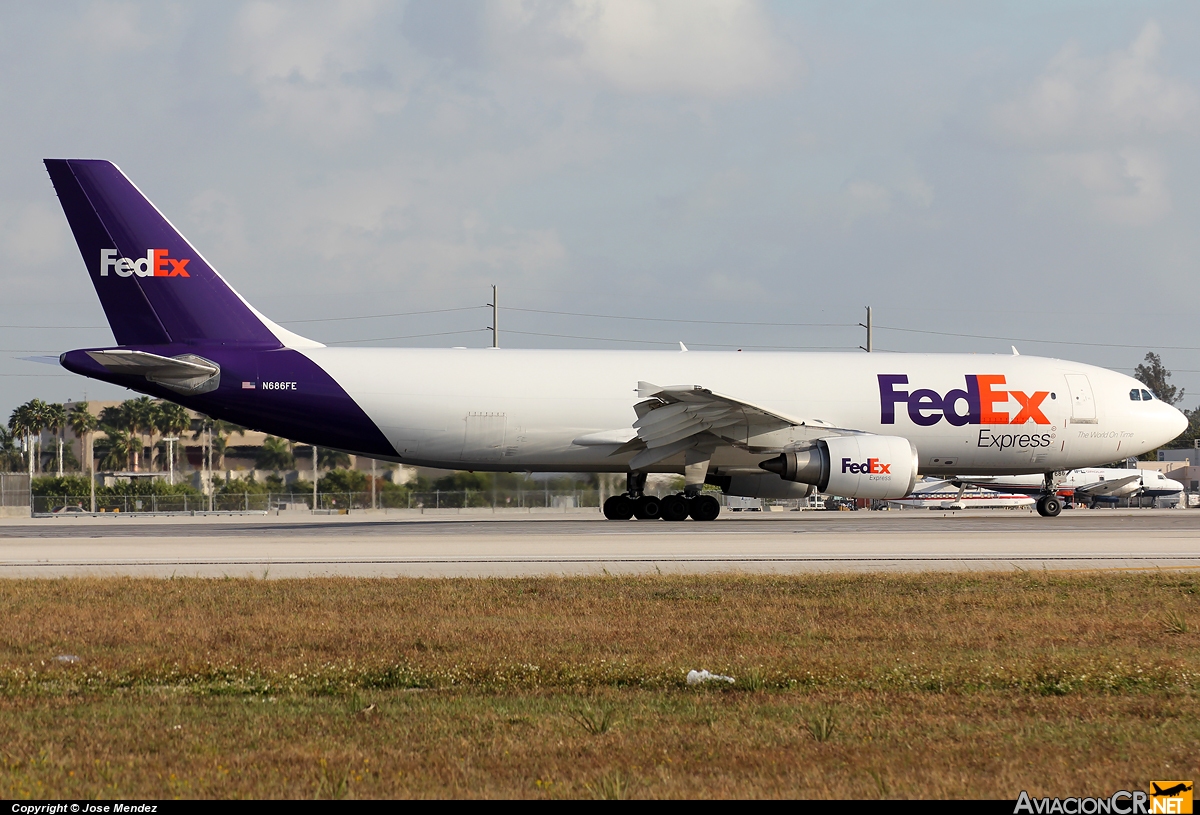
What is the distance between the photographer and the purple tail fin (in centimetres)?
2639

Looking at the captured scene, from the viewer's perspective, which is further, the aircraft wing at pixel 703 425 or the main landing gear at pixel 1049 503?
the main landing gear at pixel 1049 503

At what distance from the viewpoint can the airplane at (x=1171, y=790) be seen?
4984 millimetres

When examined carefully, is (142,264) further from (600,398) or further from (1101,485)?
(1101,485)

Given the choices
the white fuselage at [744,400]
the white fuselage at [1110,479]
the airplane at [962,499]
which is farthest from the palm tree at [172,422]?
the white fuselage at [744,400]

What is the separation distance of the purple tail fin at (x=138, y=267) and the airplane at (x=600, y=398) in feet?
0.11

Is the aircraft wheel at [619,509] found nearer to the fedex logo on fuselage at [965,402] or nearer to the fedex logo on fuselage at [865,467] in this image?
the fedex logo on fuselage at [865,467]

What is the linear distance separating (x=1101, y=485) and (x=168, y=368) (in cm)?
5745

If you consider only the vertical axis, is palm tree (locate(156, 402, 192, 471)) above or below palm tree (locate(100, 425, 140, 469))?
above

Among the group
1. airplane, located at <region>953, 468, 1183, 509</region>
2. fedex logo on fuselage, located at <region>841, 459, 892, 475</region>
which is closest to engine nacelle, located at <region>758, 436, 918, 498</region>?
fedex logo on fuselage, located at <region>841, 459, 892, 475</region>

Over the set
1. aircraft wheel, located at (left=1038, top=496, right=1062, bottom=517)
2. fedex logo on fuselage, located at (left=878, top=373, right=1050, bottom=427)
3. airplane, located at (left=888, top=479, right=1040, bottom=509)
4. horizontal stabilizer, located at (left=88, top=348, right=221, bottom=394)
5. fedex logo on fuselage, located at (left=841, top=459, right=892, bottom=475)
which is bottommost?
airplane, located at (left=888, top=479, right=1040, bottom=509)

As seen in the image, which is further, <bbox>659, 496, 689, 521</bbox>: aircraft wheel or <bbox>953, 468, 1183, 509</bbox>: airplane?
<bbox>953, 468, 1183, 509</bbox>: airplane

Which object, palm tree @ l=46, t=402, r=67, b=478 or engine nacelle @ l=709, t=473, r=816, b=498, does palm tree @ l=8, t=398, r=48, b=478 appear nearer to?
palm tree @ l=46, t=402, r=67, b=478

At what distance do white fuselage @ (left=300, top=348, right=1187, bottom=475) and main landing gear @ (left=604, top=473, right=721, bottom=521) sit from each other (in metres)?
0.68

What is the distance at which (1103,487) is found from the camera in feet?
224
